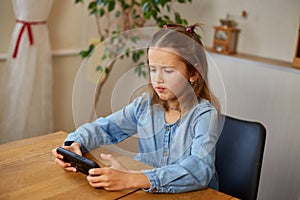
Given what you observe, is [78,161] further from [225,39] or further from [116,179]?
[225,39]

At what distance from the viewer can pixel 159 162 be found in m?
1.45

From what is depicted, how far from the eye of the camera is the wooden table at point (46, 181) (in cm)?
114

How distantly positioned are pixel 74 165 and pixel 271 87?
1.33 metres

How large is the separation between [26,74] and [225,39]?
1.24 m

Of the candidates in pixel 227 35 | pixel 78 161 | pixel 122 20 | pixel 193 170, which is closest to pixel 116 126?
pixel 78 161

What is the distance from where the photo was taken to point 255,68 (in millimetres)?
2307

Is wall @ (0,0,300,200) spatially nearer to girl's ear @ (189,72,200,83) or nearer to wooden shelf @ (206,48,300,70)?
wooden shelf @ (206,48,300,70)

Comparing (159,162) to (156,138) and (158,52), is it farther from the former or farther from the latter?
(158,52)

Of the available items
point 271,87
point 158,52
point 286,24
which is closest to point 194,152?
point 158,52

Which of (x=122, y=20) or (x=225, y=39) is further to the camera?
(x=122, y=20)

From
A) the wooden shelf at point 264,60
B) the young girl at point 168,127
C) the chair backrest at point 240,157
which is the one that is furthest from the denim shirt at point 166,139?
the wooden shelf at point 264,60

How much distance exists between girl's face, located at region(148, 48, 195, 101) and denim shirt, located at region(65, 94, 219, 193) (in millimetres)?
138

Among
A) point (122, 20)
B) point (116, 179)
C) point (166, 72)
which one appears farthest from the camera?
point (122, 20)

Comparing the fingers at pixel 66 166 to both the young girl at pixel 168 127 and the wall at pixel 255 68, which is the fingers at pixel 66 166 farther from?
the wall at pixel 255 68
